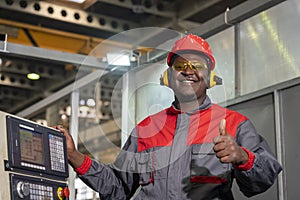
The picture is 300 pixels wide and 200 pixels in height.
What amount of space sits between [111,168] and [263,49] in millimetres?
1122

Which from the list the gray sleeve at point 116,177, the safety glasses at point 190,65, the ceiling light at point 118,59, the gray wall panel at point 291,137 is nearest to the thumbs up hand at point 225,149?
the safety glasses at point 190,65

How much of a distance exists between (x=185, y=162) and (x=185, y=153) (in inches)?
1.3

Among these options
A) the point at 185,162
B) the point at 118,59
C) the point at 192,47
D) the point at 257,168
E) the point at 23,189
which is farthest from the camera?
the point at 118,59

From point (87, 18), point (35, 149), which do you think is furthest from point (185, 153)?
point (87, 18)

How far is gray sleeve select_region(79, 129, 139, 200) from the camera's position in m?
2.16

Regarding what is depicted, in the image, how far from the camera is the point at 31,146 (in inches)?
64.2

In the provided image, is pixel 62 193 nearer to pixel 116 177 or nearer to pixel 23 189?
pixel 23 189

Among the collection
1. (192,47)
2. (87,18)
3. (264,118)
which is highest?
(87,18)

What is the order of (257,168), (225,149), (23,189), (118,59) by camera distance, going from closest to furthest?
(23,189)
(225,149)
(257,168)
(118,59)

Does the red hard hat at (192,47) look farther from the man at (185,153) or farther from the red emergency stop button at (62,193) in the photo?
the red emergency stop button at (62,193)

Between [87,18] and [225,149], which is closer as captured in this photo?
[225,149]

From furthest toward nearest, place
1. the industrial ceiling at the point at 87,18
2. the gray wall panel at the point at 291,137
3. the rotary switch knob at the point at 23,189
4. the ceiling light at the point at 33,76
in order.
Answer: the ceiling light at the point at 33,76 → the industrial ceiling at the point at 87,18 → the gray wall panel at the point at 291,137 → the rotary switch knob at the point at 23,189

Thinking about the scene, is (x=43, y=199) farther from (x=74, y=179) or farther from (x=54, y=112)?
(x=54, y=112)

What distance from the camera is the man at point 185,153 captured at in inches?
78.3
